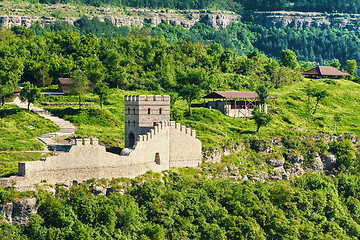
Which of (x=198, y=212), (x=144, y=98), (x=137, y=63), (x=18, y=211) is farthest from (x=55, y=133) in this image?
(x=137, y=63)

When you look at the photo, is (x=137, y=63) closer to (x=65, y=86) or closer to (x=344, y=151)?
(x=65, y=86)

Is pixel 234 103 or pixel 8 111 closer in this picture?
pixel 8 111

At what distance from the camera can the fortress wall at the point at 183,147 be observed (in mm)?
69312

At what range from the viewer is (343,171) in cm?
9294

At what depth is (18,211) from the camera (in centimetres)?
5216

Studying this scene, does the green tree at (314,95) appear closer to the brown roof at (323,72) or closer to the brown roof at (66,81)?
the brown roof at (323,72)

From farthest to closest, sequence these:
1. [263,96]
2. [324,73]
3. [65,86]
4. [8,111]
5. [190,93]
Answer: [324,73] < [263,96] < [65,86] < [190,93] < [8,111]

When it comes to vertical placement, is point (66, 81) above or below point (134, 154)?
above

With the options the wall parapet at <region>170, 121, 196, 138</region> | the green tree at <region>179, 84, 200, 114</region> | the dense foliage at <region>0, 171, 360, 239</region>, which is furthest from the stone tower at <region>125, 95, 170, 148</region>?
the green tree at <region>179, 84, 200, 114</region>

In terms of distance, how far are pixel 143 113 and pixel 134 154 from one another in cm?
624

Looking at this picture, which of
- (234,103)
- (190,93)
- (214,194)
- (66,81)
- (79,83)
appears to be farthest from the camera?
(66,81)

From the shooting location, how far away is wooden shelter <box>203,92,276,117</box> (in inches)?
3856

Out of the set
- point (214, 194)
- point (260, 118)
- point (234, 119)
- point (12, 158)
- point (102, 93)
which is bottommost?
point (214, 194)

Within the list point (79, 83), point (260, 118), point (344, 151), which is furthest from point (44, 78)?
point (344, 151)
